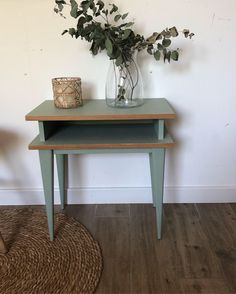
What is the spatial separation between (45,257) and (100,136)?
653 mm

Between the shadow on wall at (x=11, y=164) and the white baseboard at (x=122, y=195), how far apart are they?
4 centimetres

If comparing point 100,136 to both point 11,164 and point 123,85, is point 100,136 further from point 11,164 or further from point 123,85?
point 11,164

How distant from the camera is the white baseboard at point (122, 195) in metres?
1.80

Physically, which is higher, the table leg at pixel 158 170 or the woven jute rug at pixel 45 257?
the table leg at pixel 158 170

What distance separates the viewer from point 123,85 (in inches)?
57.6

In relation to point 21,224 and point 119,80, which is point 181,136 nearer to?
point 119,80

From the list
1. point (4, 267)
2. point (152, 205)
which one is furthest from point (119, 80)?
point (4, 267)

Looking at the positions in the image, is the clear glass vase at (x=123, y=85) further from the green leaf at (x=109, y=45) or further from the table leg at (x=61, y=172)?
the table leg at (x=61, y=172)

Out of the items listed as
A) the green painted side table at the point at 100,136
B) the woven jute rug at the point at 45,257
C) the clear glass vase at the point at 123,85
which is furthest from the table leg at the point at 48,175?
the clear glass vase at the point at 123,85

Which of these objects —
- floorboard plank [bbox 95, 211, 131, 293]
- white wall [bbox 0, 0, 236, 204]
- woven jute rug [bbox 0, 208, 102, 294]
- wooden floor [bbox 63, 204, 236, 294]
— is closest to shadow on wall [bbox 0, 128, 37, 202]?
white wall [bbox 0, 0, 236, 204]

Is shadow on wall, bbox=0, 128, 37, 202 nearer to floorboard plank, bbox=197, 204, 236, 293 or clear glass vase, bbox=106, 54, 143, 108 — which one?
clear glass vase, bbox=106, 54, 143, 108

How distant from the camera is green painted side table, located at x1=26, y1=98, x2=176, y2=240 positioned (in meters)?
1.27

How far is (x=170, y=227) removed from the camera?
161cm

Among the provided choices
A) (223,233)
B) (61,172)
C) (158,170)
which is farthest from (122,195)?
(223,233)
